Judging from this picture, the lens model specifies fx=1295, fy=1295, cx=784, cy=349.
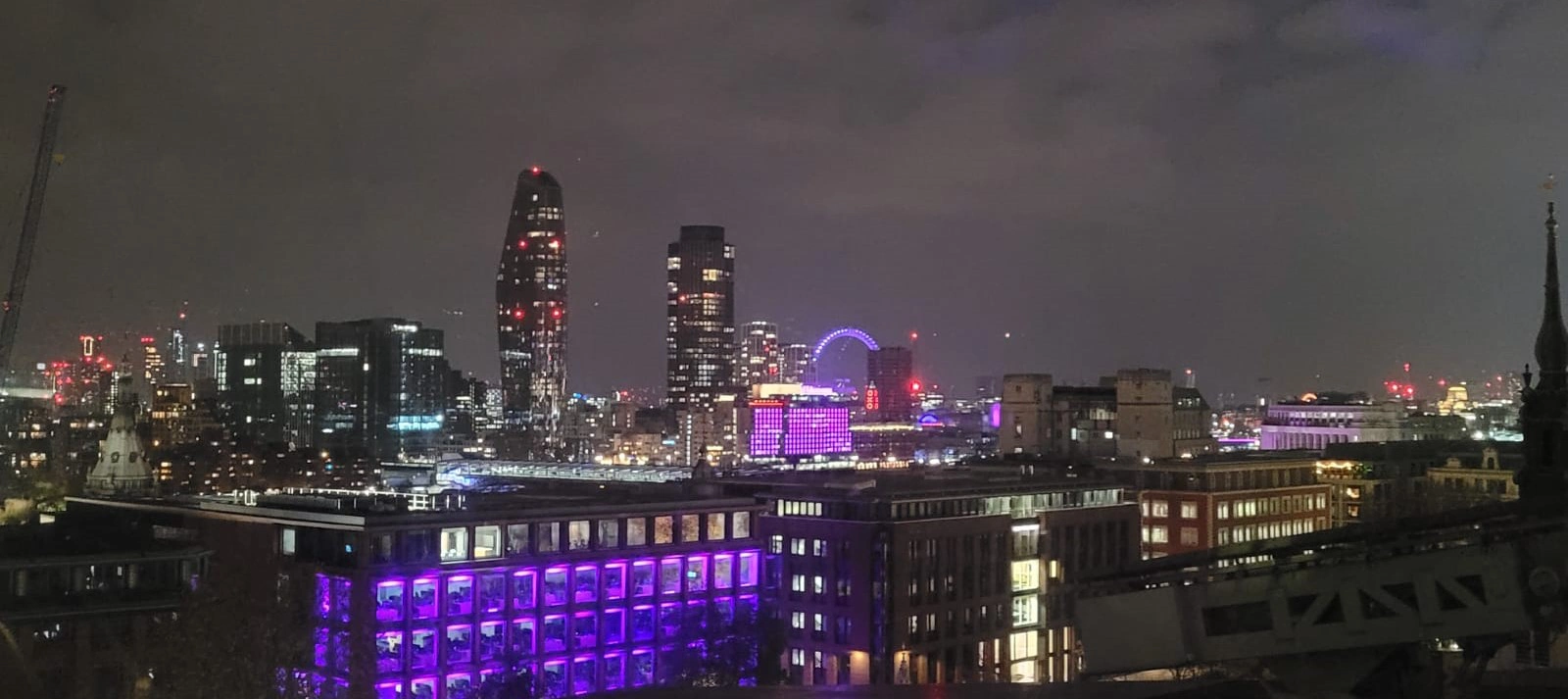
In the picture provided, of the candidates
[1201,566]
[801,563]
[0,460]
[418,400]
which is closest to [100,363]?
[0,460]

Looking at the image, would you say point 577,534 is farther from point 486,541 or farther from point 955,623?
point 955,623

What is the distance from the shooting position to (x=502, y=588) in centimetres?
3847

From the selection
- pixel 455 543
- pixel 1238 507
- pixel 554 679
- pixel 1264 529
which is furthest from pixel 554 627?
pixel 1264 529

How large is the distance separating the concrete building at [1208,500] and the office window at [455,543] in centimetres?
3537

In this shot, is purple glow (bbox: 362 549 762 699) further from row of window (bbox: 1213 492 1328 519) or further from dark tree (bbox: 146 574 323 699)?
row of window (bbox: 1213 492 1328 519)

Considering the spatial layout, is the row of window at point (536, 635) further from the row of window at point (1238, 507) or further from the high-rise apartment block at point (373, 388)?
the high-rise apartment block at point (373, 388)

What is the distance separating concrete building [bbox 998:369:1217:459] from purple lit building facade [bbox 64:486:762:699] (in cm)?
4637

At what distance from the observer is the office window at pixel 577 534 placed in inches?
1585

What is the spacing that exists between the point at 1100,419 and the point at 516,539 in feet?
192

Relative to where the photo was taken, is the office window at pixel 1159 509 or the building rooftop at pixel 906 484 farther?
the office window at pixel 1159 509

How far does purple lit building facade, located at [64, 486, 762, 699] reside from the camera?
35.9m

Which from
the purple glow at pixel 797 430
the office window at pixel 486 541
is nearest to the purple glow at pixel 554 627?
the office window at pixel 486 541

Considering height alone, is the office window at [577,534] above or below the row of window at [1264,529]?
above

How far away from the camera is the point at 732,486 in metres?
52.1
